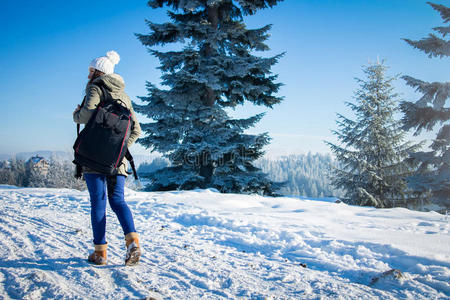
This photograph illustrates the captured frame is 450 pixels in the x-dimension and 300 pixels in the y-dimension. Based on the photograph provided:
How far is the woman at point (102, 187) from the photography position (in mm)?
1989

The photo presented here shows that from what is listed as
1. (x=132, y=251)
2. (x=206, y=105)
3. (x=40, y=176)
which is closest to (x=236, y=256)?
(x=132, y=251)

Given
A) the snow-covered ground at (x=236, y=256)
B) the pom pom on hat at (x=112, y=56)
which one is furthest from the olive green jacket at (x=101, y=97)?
the snow-covered ground at (x=236, y=256)

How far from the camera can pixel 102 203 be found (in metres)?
2.08

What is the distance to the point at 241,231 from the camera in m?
3.22

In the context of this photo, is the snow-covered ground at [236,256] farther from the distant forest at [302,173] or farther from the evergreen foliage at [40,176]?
the distant forest at [302,173]

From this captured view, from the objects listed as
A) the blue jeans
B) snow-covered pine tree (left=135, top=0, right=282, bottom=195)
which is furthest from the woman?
snow-covered pine tree (left=135, top=0, right=282, bottom=195)

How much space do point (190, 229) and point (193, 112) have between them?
574cm

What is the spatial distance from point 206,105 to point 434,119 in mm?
9045

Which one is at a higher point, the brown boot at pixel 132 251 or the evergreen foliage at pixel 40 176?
the brown boot at pixel 132 251

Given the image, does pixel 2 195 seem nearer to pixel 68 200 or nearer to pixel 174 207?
pixel 68 200

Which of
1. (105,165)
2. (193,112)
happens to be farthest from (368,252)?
(193,112)

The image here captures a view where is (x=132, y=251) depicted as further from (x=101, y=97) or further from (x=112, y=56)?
(x=112, y=56)

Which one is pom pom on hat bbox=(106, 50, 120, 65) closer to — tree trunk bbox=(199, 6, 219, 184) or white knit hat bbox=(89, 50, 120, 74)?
white knit hat bbox=(89, 50, 120, 74)

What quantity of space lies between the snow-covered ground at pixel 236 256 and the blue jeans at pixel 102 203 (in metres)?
0.31
